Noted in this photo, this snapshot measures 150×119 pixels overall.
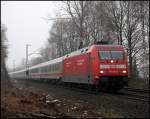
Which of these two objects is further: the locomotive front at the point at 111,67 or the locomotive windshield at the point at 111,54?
the locomotive windshield at the point at 111,54

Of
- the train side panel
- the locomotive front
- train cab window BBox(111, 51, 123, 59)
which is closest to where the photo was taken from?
the locomotive front

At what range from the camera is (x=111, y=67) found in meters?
23.0

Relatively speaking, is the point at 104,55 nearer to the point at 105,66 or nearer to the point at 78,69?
the point at 105,66

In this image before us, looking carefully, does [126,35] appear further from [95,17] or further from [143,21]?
[95,17]

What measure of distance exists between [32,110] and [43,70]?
132ft

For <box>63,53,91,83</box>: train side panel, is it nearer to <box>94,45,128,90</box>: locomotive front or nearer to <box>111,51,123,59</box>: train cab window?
<box>94,45,128,90</box>: locomotive front

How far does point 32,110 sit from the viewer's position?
12773mm

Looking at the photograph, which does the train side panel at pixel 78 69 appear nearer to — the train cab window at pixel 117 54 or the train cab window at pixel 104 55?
the train cab window at pixel 104 55

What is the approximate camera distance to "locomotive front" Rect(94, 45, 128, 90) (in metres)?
22.7

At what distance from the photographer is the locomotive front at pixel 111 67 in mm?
22688

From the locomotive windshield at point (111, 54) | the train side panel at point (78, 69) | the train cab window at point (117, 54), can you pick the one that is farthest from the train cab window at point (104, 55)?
the train side panel at point (78, 69)

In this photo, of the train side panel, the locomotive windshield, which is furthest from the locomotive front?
the train side panel

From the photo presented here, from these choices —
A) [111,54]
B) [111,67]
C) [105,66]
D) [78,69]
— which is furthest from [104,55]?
[78,69]

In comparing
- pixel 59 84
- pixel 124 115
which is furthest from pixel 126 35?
pixel 124 115
